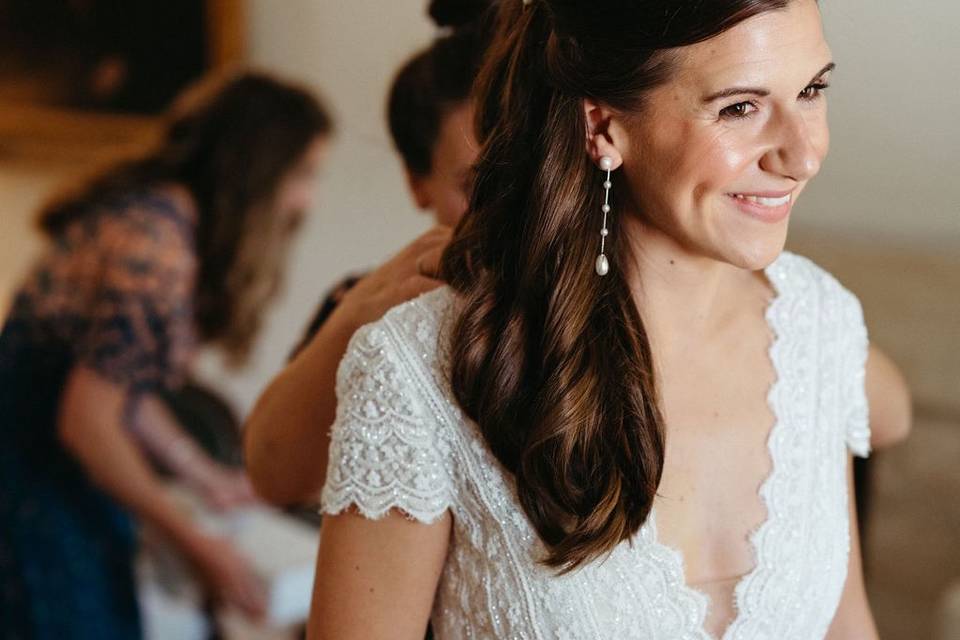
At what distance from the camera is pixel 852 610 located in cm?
155

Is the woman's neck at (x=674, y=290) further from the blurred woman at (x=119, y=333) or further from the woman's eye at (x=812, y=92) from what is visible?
the blurred woman at (x=119, y=333)

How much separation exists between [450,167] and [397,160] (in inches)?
34.2

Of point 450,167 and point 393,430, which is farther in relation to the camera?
point 450,167

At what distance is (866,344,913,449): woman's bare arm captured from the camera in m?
1.63

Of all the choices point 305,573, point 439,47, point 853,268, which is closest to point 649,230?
point 439,47

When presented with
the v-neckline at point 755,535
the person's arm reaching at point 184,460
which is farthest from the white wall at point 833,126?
the person's arm reaching at point 184,460

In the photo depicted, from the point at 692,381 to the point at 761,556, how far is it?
229 mm

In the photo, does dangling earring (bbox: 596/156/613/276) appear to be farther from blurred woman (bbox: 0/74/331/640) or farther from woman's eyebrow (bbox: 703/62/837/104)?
blurred woman (bbox: 0/74/331/640)

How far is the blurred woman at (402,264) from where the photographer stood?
1485 millimetres

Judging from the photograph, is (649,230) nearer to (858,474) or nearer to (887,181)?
(887,181)

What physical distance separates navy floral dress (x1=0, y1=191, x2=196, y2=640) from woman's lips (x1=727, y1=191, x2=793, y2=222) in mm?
1590

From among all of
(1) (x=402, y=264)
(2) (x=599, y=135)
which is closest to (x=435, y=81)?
(1) (x=402, y=264)

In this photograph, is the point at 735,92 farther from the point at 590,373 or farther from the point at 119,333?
the point at 119,333

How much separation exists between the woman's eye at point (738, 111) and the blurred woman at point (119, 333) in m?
1.60
